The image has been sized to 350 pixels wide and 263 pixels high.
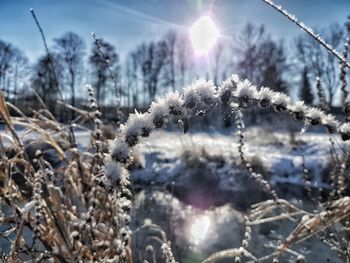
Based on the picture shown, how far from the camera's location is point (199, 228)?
763 cm

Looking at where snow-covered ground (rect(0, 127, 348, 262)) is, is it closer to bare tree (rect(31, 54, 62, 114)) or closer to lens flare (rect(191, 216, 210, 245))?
lens flare (rect(191, 216, 210, 245))

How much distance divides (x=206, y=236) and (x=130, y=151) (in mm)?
6776

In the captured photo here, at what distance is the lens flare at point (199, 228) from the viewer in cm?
697

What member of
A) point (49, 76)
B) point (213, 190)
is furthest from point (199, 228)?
point (49, 76)

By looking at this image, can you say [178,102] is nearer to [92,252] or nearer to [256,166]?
[92,252]

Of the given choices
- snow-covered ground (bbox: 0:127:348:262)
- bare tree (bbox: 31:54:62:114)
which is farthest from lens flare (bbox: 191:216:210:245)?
bare tree (bbox: 31:54:62:114)

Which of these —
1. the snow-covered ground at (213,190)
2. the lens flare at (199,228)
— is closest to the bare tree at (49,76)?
the snow-covered ground at (213,190)

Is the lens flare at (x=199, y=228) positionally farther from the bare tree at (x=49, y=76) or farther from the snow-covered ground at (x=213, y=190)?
the bare tree at (x=49, y=76)

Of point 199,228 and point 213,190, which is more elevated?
point 213,190

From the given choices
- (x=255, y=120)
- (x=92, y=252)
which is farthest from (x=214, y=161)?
(x=255, y=120)

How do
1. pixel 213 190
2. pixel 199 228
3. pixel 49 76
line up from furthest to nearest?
pixel 213 190 < pixel 199 228 < pixel 49 76

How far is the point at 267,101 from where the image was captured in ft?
2.13

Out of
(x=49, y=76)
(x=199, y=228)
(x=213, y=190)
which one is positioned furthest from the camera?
(x=213, y=190)

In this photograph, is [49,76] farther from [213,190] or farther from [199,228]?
[213,190]
